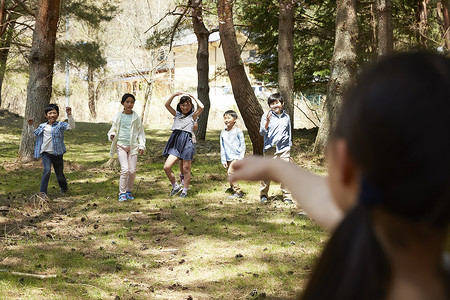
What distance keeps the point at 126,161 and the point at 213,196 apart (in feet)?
5.82

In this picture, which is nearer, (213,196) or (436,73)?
(436,73)

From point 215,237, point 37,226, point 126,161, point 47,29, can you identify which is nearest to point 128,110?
point 126,161

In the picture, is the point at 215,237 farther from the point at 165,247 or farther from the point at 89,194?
the point at 89,194

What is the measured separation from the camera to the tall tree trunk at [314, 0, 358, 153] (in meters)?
13.2

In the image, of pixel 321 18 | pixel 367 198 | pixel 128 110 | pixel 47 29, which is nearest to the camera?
pixel 367 198

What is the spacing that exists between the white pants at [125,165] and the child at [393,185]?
9.31 metres

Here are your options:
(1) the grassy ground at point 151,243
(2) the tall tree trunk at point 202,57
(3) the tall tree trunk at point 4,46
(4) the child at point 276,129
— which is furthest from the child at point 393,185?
(3) the tall tree trunk at point 4,46

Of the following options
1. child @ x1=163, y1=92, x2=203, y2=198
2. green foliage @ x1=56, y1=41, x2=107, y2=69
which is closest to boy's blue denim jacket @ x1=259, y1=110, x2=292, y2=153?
child @ x1=163, y1=92, x2=203, y2=198

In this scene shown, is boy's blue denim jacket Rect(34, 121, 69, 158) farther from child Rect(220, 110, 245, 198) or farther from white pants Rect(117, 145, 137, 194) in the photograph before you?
child Rect(220, 110, 245, 198)

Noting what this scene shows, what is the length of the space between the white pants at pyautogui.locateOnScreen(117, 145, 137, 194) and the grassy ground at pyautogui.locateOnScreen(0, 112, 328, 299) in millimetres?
381

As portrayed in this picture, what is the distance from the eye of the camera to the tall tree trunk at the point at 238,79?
11945 mm

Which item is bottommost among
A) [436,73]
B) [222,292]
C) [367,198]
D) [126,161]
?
[222,292]

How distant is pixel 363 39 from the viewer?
1975 centimetres

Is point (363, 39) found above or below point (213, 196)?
above
